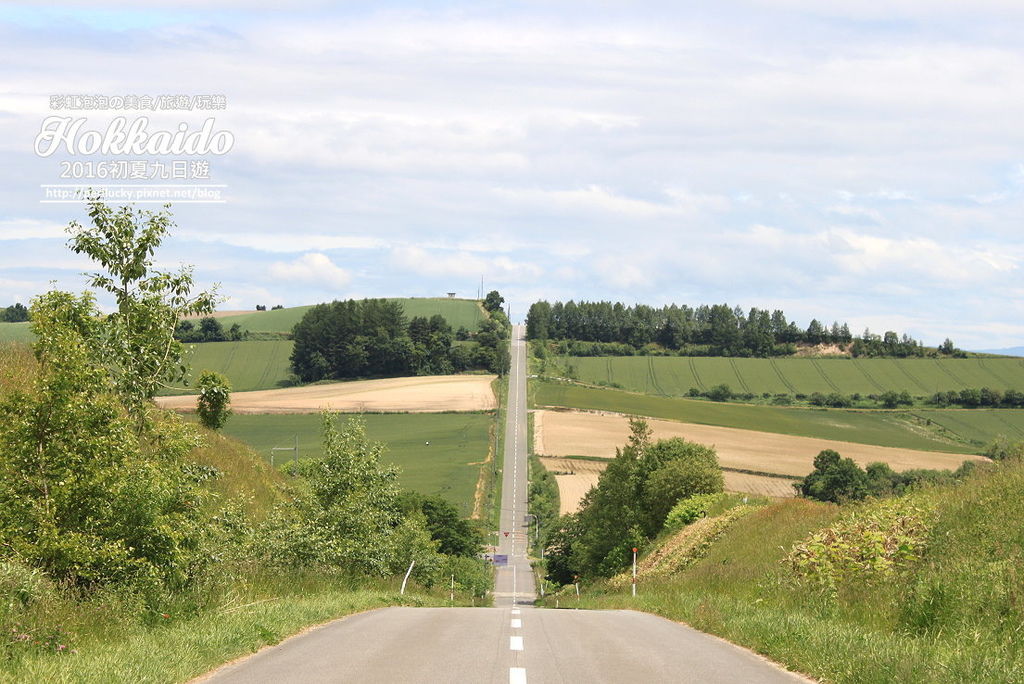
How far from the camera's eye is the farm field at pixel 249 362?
162 meters

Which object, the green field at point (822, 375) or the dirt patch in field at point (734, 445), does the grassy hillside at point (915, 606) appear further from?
the green field at point (822, 375)

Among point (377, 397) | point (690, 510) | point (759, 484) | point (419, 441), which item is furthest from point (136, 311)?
point (377, 397)

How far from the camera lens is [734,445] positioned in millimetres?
119875

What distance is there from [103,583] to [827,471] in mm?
95601

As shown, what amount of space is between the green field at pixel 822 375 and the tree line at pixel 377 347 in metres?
20.2

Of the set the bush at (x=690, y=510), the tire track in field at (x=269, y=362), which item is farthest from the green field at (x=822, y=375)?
the bush at (x=690, y=510)

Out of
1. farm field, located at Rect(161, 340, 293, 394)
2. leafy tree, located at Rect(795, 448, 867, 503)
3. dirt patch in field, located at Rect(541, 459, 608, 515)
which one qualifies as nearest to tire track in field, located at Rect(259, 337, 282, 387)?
farm field, located at Rect(161, 340, 293, 394)

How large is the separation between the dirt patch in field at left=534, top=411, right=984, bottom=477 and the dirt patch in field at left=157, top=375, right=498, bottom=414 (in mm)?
13851

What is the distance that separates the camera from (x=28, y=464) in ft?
51.0

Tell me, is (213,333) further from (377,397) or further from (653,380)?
(653,380)

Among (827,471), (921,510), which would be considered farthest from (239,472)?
(827,471)

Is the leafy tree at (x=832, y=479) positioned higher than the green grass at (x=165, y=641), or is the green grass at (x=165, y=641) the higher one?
the green grass at (x=165, y=641)

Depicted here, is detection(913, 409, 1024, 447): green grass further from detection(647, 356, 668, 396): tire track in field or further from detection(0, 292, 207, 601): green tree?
detection(0, 292, 207, 601): green tree

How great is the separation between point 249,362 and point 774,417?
9292cm
